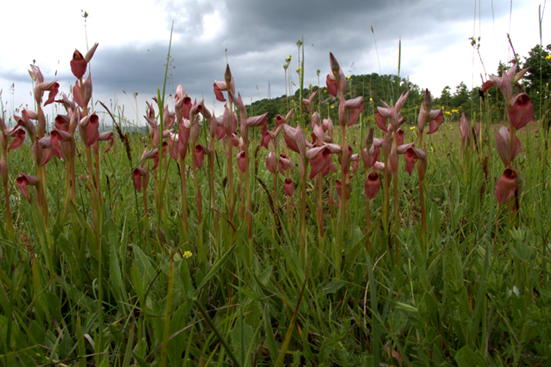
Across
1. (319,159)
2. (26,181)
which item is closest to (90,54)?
(26,181)

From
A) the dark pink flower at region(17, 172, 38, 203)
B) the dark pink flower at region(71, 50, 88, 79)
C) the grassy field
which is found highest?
the dark pink flower at region(71, 50, 88, 79)

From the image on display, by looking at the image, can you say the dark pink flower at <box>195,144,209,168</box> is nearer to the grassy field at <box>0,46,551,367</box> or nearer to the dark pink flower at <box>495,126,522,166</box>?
the grassy field at <box>0,46,551,367</box>

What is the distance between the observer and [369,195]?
53.4 inches

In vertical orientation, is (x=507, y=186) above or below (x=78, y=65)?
below

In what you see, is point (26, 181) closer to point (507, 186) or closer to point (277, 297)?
point (277, 297)

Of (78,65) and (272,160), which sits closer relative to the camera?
(78,65)

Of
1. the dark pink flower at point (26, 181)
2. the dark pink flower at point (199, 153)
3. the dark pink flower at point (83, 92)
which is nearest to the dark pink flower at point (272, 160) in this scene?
the dark pink flower at point (199, 153)

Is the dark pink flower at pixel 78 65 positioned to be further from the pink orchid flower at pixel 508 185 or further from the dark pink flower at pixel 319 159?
the pink orchid flower at pixel 508 185

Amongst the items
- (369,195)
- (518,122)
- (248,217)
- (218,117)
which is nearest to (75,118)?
(218,117)

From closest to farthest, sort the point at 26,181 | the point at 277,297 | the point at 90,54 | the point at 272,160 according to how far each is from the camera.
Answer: the point at 277,297 → the point at 26,181 → the point at 90,54 → the point at 272,160

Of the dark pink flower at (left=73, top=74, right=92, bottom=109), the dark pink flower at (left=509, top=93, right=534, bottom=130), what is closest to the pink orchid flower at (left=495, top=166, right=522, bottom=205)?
the dark pink flower at (left=509, top=93, right=534, bottom=130)

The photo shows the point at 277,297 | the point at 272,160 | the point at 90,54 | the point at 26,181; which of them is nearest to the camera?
the point at 277,297

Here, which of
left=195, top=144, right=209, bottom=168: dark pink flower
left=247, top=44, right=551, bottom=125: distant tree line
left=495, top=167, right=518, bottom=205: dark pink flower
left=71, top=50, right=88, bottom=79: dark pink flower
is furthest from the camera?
left=247, top=44, right=551, bottom=125: distant tree line

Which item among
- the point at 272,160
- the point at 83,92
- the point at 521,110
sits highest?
the point at 83,92
